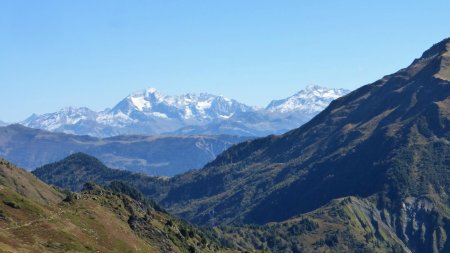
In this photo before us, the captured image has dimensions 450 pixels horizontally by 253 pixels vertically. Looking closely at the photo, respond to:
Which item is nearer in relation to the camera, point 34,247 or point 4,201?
point 34,247

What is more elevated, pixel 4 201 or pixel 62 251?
pixel 4 201

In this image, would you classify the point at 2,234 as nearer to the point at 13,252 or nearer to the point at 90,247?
the point at 13,252

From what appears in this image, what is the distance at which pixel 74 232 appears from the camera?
19138 centimetres

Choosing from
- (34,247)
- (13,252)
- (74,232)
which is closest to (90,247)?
(74,232)

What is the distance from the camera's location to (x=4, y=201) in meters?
197

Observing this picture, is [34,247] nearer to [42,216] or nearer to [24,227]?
[24,227]

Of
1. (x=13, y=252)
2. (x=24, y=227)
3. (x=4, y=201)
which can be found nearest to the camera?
(x=13, y=252)

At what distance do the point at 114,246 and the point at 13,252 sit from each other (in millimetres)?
53179

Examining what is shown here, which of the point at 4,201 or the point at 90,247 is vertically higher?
the point at 4,201

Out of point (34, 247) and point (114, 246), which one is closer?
point (34, 247)

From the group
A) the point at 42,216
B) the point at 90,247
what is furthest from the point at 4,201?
the point at 90,247

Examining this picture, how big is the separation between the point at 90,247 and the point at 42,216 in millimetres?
21023

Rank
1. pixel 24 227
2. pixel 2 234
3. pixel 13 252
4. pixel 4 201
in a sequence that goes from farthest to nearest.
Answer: pixel 4 201, pixel 24 227, pixel 2 234, pixel 13 252

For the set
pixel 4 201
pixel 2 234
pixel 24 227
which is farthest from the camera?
pixel 4 201
